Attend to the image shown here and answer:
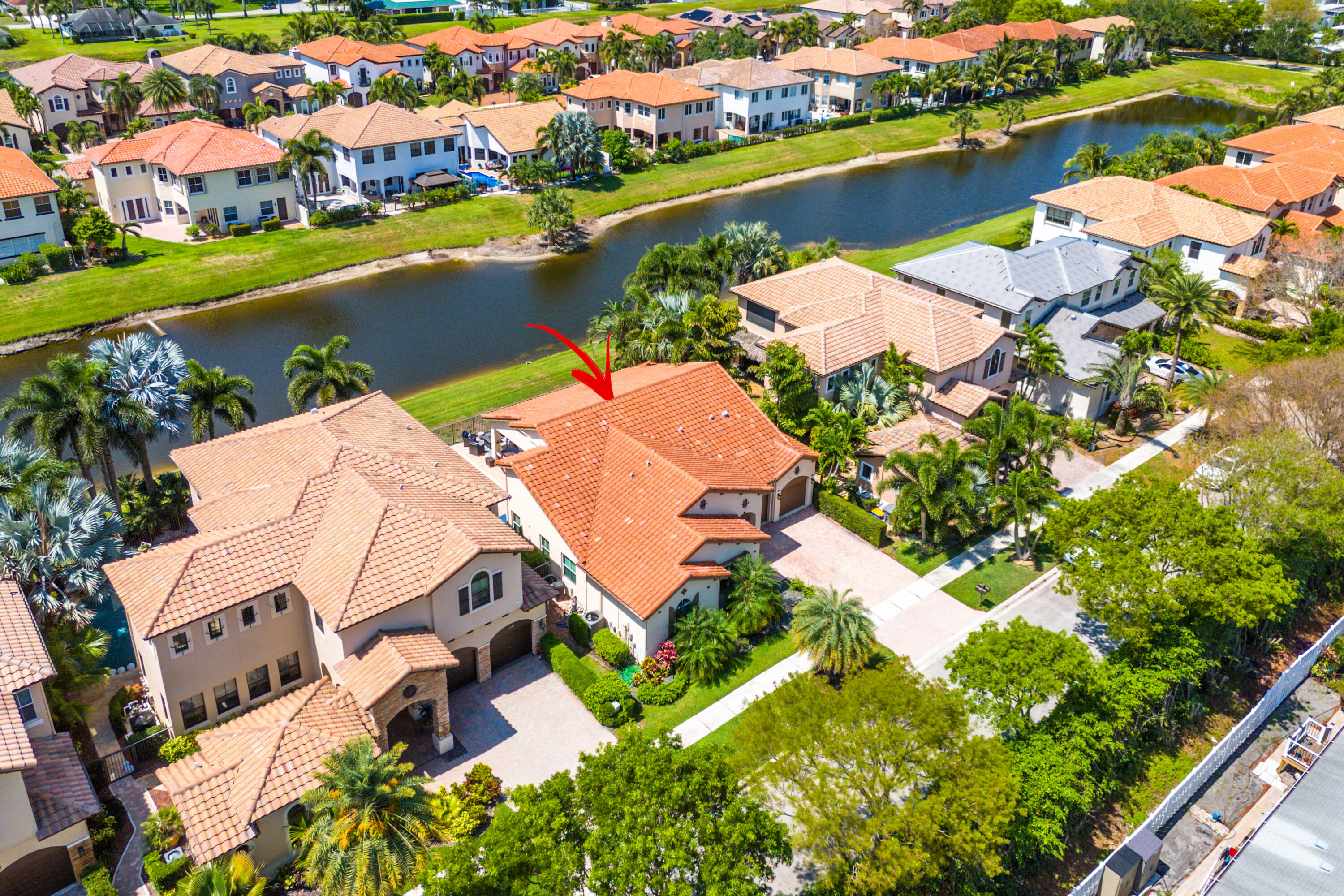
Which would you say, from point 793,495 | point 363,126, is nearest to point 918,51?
point 363,126

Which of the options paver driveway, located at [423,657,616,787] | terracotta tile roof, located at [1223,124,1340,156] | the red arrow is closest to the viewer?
paver driveway, located at [423,657,616,787]

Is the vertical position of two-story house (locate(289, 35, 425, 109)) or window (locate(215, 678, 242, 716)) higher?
two-story house (locate(289, 35, 425, 109))

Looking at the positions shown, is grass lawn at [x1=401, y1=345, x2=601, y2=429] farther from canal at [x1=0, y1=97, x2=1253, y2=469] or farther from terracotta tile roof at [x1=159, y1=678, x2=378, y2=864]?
terracotta tile roof at [x1=159, y1=678, x2=378, y2=864]

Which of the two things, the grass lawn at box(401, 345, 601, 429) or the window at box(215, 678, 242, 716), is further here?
the grass lawn at box(401, 345, 601, 429)

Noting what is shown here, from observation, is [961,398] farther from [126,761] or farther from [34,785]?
[34,785]

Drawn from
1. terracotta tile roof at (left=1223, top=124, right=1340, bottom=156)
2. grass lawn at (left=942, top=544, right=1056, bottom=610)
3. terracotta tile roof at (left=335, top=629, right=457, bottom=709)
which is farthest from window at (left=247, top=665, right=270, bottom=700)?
terracotta tile roof at (left=1223, top=124, right=1340, bottom=156)

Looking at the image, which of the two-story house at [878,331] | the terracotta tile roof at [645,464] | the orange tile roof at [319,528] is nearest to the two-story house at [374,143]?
the two-story house at [878,331]

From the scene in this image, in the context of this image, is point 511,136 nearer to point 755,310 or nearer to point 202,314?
point 202,314
